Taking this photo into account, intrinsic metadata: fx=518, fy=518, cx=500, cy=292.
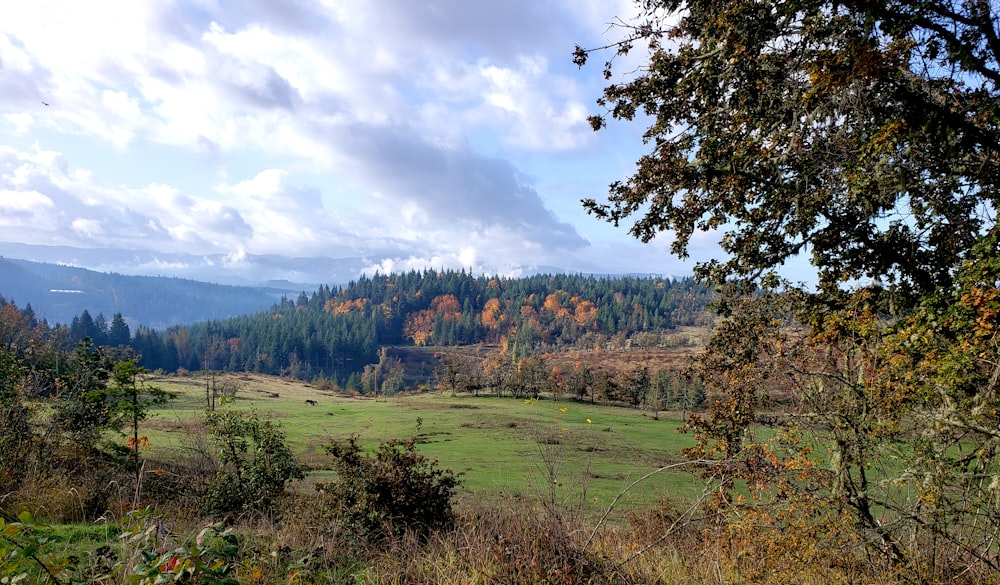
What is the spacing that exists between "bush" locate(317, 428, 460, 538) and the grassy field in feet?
3.01

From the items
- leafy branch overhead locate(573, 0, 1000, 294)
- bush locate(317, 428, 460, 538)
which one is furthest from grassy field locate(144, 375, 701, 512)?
leafy branch overhead locate(573, 0, 1000, 294)

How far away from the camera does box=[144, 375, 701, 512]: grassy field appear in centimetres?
1469

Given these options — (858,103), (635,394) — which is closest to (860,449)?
(858,103)

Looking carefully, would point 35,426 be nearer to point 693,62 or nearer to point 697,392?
point 693,62

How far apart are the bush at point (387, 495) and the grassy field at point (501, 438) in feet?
3.01

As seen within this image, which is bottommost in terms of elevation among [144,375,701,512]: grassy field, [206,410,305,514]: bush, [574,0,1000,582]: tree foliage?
[144,375,701,512]: grassy field

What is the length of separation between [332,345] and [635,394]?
123m

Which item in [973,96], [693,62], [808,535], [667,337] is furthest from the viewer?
[667,337]

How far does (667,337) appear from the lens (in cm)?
16638

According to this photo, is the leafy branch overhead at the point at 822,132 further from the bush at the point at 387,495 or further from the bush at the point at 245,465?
the bush at the point at 245,465

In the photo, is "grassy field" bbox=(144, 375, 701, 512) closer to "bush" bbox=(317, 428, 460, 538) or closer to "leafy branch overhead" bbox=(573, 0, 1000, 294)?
"bush" bbox=(317, 428, 460, 538)

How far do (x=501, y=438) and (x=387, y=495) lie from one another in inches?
1163

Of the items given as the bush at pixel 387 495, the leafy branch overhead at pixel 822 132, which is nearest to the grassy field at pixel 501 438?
the bush at pixel 387 495

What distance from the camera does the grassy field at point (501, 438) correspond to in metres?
14.7
